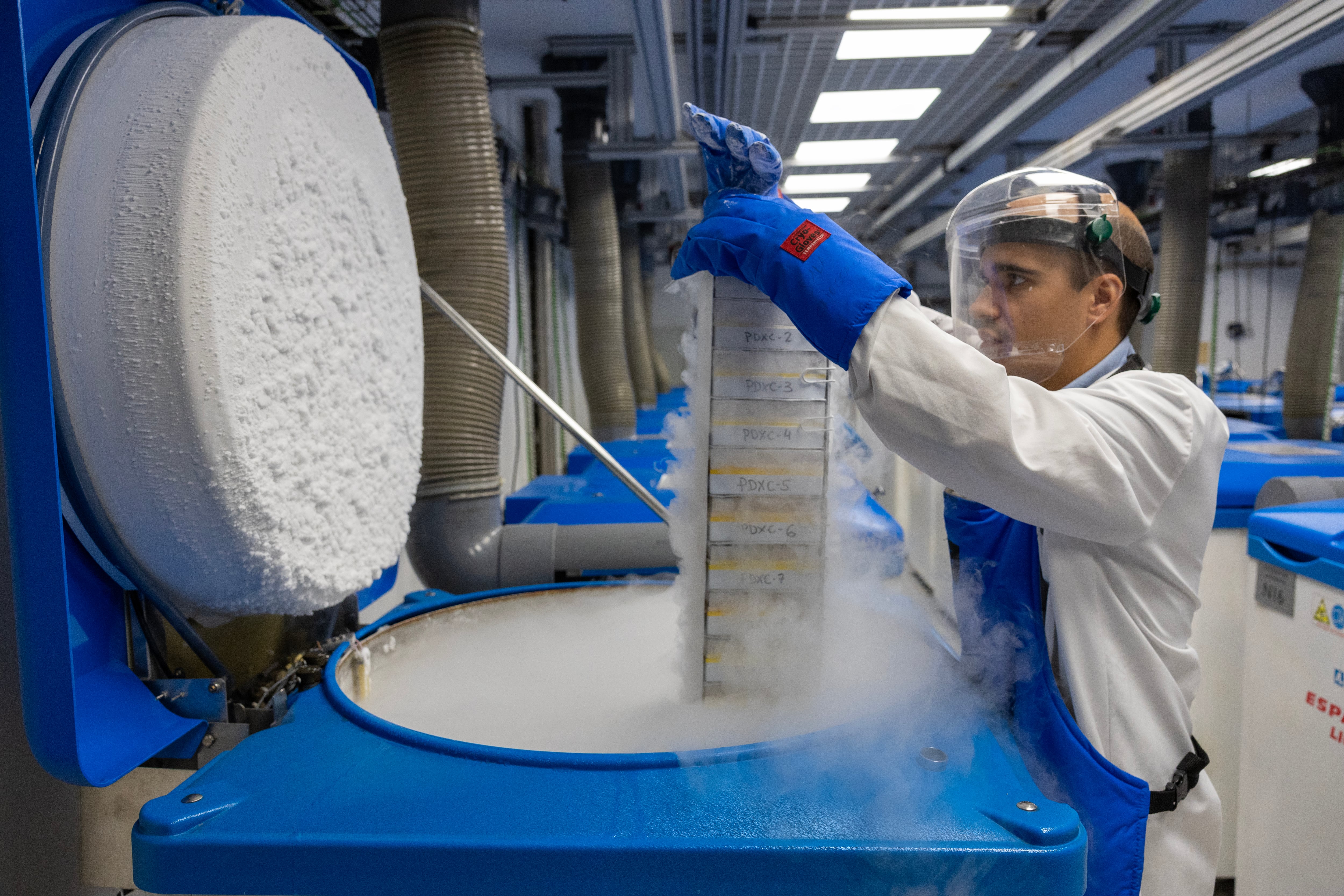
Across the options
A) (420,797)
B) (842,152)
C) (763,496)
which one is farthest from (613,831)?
(842,152)

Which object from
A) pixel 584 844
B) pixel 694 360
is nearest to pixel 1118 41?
pixel 694 360

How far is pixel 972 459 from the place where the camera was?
2.58ft

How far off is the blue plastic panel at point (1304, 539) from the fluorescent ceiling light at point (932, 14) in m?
1.94

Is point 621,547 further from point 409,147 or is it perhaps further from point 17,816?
point 17,816

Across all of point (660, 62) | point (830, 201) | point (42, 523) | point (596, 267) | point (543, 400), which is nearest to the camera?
point (42, 523)

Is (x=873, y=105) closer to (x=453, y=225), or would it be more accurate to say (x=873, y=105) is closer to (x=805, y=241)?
(x=453, y=225)

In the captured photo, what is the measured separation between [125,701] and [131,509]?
0.19 metres

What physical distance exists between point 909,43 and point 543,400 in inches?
107

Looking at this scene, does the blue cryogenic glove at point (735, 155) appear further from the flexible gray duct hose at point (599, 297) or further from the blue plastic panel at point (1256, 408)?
the blue plastic panel at point (1256, 408)

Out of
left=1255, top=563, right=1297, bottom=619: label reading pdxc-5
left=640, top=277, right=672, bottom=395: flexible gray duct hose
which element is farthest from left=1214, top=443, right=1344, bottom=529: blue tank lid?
left=640, top=277, right=672, bottom=395: flexible gray duct hose

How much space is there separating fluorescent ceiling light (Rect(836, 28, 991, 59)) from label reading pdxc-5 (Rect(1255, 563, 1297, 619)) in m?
2.10

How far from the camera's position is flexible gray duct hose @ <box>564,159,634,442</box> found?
441 centimetres

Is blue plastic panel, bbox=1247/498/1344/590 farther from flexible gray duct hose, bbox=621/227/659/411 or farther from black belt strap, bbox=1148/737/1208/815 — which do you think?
flexible gray duct hose, bbox=621/227/659/411

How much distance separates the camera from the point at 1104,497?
81cm
